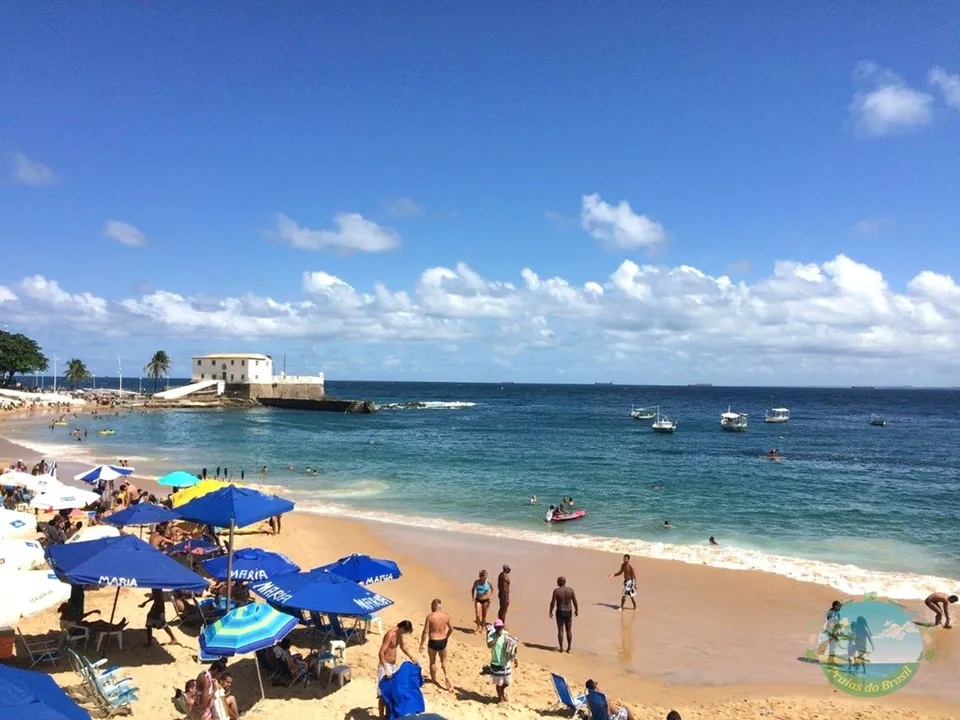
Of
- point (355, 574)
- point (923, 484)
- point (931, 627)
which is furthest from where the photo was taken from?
point (923, 484)

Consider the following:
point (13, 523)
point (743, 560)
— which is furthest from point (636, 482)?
point (13, 523)

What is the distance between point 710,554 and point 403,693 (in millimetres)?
14978

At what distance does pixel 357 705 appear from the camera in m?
9.03

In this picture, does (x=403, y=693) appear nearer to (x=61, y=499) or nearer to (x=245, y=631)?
(x=245, y=631)

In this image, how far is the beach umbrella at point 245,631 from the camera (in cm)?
826

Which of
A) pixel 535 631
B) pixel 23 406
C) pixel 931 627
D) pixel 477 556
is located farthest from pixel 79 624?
pixel 23 406

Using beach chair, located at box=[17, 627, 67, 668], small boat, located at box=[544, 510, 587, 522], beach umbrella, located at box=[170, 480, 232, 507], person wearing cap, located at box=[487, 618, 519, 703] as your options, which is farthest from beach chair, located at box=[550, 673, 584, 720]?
small boat, located at box=[544, 510, 587, 522]

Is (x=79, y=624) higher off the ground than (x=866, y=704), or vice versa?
(x=79, y=624)

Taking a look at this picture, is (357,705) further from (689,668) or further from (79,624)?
(689,668)

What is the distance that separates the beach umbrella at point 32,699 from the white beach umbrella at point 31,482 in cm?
1467

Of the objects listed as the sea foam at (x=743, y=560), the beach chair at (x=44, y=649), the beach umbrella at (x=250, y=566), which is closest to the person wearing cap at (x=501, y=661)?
the beach umbrella at (x=250, y=566)

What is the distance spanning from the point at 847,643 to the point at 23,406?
8632 cm

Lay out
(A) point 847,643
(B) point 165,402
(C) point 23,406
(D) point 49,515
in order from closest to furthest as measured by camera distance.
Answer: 1. (A) point 847,643
2. (D) point 49,515
3. (C) point 23,406
4. (B) point 165,402

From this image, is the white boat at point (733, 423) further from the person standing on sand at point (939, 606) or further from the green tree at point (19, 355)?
the green tree at point (19, 355)
